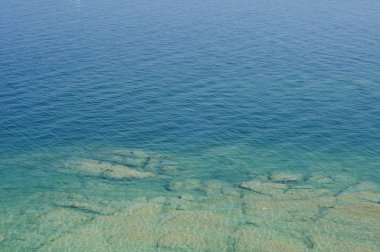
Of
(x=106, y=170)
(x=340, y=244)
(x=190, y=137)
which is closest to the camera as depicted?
(x=340, y=244)

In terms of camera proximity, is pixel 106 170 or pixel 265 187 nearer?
pixel 265 187

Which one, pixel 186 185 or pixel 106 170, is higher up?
pixel 186 185

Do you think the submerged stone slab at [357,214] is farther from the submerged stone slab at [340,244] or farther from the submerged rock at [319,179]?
the submerged rock at [319,179]

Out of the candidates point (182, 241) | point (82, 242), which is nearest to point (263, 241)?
point (182, 241)

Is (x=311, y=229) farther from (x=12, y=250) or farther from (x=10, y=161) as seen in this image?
(x=10, y=161)

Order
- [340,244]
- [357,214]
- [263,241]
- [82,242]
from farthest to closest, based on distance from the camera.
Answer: [357,214], [82,242], [263,241], [340,244]

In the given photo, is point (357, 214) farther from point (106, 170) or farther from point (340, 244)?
point (106, 170)

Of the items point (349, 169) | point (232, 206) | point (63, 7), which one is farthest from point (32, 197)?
point (63, 7)
